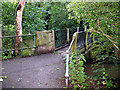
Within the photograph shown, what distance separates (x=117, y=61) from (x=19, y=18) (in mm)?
6298

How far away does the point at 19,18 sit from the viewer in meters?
10.0

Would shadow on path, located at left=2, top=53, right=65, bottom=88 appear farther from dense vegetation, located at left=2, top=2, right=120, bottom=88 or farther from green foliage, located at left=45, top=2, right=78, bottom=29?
green foliage, located at left=45, top=2, right=78, bottom=29

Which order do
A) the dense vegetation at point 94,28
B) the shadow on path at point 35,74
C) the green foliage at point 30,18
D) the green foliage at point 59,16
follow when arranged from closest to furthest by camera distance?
1. the shadow on path at point 35,74
2. the dense vegetation at point 94,28
3. the green foliage at point 30,18
4. the green foliage at point 59,16

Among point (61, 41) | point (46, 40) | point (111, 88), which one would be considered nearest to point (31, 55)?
point (46, 40)

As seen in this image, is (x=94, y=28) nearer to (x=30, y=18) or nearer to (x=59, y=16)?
(x=30, y=18)

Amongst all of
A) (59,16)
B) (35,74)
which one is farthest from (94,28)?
(59,16)

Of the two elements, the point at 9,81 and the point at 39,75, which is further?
the point at 39,75

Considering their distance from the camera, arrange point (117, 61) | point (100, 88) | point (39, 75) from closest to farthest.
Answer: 1. point (100, 88)
2. point (39, 75)
3. point (117, 61)

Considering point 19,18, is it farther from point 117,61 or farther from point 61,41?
point 117,61

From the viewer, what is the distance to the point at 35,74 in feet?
20.8

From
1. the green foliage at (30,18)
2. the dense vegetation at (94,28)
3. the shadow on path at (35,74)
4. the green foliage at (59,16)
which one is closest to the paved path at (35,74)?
the shadow on path at (35,74)

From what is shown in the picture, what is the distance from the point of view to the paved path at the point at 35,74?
5345mm

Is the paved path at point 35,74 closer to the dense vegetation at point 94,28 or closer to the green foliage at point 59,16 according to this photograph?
the dense vegetation at point 94,28

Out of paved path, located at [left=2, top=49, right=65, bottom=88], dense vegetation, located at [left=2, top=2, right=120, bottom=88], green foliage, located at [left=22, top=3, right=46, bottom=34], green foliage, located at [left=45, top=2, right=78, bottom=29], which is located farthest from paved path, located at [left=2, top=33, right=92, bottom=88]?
green foliage, located at [left=45, top=2, right=78, bottom=29]
